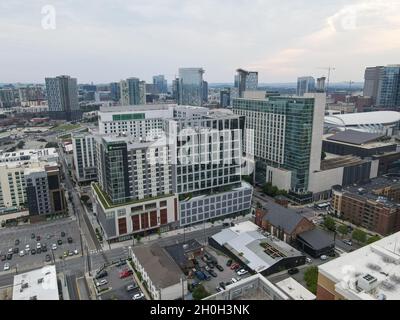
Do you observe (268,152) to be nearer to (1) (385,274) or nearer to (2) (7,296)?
(1) (385,274)

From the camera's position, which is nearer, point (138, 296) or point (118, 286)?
point (138, 296)

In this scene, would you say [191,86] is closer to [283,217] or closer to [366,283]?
[283,217]

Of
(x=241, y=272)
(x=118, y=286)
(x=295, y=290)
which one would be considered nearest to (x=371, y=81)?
(x=241, y=272)

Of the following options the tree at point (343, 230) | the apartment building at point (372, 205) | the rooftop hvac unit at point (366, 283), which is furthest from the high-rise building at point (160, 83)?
the rooftop hvac unit at point (366, 283)

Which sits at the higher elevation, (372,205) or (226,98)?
(226,98)

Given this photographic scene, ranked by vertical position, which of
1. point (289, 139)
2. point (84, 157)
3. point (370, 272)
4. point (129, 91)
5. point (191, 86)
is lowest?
point (84, 157)

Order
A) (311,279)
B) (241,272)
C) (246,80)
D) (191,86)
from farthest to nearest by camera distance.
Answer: (191,86), (246,80), (241,272), (311,279)
